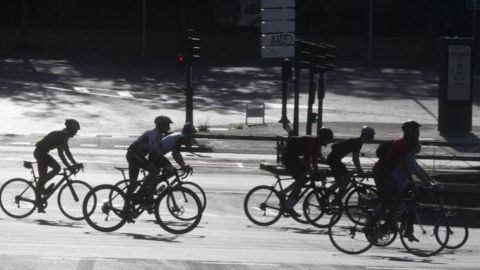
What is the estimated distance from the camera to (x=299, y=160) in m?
18.6

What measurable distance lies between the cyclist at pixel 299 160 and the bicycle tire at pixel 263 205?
206 mm

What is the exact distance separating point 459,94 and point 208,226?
20096 mm

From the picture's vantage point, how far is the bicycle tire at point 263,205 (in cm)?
1856

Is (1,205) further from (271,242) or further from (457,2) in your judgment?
(457,2)

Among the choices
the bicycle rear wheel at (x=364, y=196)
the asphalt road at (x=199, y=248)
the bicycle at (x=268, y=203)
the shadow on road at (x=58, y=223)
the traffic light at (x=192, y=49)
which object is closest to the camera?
the asphalt road at (x=199, y=248)

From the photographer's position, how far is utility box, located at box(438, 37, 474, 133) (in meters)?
37.0

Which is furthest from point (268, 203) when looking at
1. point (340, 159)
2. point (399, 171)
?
point (399, 171)

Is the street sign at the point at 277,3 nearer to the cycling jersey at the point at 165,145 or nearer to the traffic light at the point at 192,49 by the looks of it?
the traffic light at the point at 192,49

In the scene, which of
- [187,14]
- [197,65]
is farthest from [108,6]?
[197,65]

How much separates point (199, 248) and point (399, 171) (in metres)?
2.93

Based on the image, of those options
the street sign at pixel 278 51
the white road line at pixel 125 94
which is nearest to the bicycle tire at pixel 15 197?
the street sign at pixel 278 51

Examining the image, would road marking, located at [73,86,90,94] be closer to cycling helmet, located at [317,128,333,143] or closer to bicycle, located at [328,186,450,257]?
cycling helmet, located at [317,128,333,143]

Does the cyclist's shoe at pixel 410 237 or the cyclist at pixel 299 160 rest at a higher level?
the cyclist at pixel 299 160

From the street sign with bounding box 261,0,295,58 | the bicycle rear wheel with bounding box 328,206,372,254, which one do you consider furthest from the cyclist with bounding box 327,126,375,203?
the street sign with bounding box 261,0,295,58
